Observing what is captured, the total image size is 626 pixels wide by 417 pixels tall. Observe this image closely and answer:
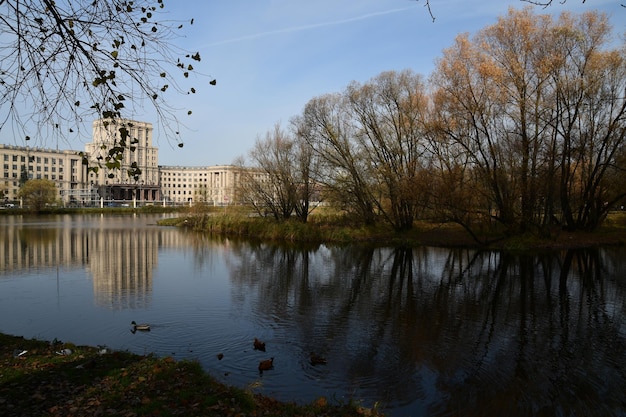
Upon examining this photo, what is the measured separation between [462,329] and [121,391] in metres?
8.04

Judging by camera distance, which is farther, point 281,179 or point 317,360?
point 281,179

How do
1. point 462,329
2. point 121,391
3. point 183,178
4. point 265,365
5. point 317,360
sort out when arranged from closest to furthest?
point 121,391 → point 265,365 → point 317,360 → point 462,329 → point 183,178

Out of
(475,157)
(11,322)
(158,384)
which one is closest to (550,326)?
(158,384)

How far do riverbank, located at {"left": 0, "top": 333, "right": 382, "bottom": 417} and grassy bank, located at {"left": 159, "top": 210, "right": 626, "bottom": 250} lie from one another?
83.6 ft

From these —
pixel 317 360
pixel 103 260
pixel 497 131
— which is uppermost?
pixel 497 131

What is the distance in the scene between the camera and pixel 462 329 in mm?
11000

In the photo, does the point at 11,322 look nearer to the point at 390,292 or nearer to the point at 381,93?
the point at 390,292

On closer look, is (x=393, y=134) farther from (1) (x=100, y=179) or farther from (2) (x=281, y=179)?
(1) (x=100, y=179)

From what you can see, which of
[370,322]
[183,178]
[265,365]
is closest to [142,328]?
[265,365]

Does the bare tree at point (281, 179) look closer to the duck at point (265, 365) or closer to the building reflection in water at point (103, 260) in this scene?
the building reflection in water at point (103, 260)

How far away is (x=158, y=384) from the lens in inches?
253

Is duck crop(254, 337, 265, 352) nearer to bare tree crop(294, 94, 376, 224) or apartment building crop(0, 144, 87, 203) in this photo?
bare tree crop(294, 94, 376, 224)

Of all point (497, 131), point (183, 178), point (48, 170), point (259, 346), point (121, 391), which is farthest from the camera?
point (183, 178)

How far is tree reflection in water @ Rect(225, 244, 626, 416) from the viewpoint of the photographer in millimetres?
7320
